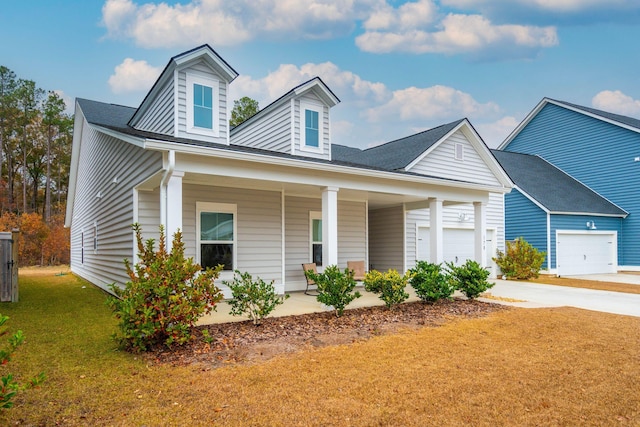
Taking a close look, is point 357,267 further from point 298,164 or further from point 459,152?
point 459,152

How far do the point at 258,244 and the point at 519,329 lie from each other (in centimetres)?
599

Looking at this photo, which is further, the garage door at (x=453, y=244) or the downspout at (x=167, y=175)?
the garage door at (x=453, y=244)

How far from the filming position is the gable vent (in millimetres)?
14984

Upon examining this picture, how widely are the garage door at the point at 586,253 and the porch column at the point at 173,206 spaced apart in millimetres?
15730

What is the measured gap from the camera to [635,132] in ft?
59.7

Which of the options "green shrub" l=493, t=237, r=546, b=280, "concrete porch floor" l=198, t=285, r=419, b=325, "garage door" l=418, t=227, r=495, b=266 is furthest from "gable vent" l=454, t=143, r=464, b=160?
"concrete porch floor" l=198, t=285, r=419, b=325

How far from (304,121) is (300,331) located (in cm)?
612

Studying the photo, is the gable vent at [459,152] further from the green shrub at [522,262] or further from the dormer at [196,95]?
the dormer at [196,95]

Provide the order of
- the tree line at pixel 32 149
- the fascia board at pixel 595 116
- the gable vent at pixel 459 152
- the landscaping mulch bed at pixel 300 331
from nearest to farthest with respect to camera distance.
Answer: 1. the landscaping mulch bed at pixel 300 331
2. the gable vent at pixel 459 152
3. the fascia board at pixel 595 116
4. the tree line at pixel 32 149

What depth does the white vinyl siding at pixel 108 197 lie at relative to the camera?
28.7 feet

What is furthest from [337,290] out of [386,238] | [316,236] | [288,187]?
[386,238]

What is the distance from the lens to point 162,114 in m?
9.83

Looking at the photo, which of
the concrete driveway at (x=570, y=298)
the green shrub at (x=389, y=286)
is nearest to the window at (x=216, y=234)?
the green shrub at (x=389, y=286)

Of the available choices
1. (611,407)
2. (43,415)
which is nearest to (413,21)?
(611,407)
